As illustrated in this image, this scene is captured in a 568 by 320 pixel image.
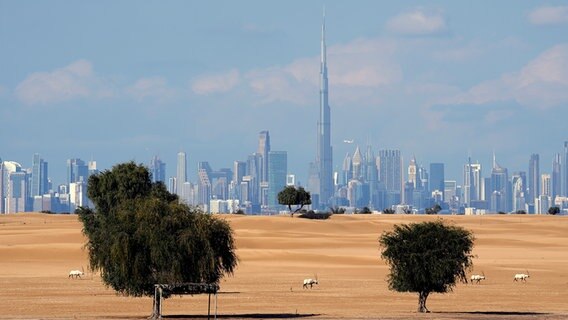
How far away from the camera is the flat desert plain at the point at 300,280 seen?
210ft

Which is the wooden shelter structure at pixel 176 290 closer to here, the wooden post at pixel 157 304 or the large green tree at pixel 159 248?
the wooden post at pixel 157 304

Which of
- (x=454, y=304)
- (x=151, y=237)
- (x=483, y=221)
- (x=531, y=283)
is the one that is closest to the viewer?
(x=151, y=237)

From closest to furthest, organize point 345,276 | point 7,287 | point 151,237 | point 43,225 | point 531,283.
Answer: point 151,237 → point 7,287 → point 531,283 → point 345,276 → point 43,225

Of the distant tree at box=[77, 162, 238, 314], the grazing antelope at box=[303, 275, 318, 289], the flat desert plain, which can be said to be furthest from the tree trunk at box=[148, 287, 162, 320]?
the grazing antelope at box=[303, 275, 318, 289]

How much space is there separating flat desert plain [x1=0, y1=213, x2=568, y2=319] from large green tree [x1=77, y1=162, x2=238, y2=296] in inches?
79.9

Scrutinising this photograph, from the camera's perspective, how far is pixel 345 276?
9038 cm

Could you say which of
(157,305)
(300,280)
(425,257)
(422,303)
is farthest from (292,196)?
(157,305)

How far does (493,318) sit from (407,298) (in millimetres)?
13861

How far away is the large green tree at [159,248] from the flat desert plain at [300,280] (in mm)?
2028

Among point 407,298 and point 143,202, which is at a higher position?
point 143,202

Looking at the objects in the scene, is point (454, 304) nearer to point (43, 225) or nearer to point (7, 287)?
A: point (7, 287)

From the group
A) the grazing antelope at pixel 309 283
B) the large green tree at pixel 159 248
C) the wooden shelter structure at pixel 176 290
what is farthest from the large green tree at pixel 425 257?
the grazing antelope at pixel 309 283

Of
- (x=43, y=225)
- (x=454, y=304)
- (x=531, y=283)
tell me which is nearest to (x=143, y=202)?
(x=454, y=304)

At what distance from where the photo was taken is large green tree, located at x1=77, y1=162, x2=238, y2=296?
5878 cm
